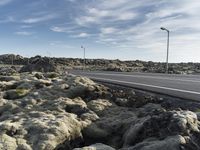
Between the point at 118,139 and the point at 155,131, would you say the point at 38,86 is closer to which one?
the point at 118,139

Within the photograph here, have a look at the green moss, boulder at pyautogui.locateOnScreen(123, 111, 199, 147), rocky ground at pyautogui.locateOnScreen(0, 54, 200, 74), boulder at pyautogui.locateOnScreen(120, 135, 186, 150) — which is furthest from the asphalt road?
rocky ground at pyautogui.locateOnScreen(0, 54, 200, 74)

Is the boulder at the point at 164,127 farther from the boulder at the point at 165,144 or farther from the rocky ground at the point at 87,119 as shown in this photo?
the boulder at the point at 165,144

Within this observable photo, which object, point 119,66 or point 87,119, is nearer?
point 87,119

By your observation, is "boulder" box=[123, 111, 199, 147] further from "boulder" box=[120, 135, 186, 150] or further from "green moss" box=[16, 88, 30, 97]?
"green moss" box=[16, 88, 30, 97]

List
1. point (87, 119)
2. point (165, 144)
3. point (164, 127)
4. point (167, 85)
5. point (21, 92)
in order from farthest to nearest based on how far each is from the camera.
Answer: point (167, 85) → point (21, 92) → point (87, 119) → point (164, 127) → point (165, 144)

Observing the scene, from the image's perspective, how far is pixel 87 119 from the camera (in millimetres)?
14094

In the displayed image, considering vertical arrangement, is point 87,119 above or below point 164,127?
below

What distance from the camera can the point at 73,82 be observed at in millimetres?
18891

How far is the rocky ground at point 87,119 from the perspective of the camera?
1047 centimetres

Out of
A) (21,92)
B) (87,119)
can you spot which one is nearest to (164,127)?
(87,119)

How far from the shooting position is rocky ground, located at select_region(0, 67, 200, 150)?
10.5 m

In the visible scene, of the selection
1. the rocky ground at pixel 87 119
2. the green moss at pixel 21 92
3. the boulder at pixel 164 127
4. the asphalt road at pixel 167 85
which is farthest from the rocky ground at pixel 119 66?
the boulder at pixel 164 127

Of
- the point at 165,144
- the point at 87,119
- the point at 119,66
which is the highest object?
the point at 165,144

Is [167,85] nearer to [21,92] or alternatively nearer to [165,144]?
[21,92]
